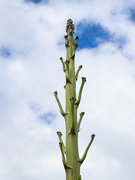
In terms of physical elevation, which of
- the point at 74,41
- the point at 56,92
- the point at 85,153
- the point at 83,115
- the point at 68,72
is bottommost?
the point at 85,153

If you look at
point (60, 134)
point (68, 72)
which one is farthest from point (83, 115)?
point (68, 72)

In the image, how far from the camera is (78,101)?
3.27 meters

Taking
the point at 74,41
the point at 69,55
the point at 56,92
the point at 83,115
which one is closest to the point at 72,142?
the point at 83,115

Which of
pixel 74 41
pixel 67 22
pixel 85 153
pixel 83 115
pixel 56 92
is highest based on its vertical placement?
pixel 67 22

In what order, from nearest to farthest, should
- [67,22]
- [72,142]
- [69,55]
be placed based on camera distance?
[72,142]
[69,55]
[67,22]

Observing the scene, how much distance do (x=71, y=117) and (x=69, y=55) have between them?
4.21 feet

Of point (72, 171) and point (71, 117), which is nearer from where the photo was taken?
point (72, 171)

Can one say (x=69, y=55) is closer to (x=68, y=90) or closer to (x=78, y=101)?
(x=68, y=90)

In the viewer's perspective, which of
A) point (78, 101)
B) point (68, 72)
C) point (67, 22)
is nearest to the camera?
point (78, 101)

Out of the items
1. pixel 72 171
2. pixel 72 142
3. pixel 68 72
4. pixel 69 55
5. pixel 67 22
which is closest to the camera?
pixel 72 171

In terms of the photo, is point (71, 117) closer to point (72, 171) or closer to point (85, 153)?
point (85, 153)

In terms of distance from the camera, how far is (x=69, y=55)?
3.89 meters

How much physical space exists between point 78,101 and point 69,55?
0.99 m

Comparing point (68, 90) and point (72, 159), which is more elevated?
point (68, 90)
